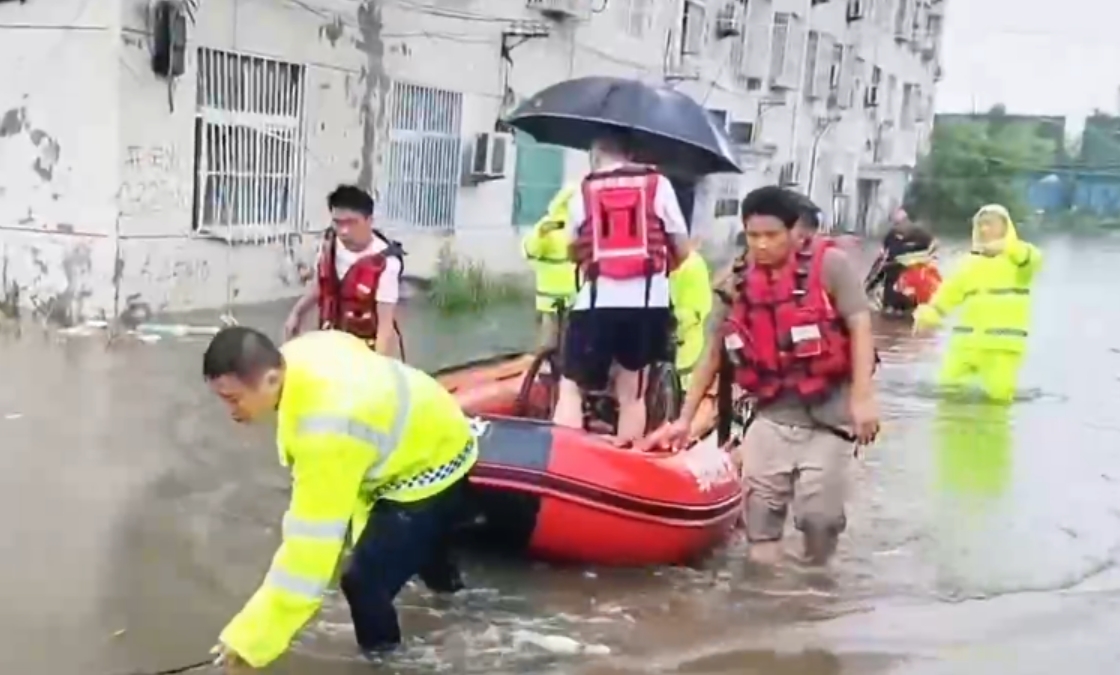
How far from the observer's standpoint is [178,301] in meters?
12.3

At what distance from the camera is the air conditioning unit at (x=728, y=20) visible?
25484mm

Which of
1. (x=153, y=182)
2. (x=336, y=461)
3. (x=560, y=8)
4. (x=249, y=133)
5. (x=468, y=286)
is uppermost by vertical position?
(x=560, y=8)

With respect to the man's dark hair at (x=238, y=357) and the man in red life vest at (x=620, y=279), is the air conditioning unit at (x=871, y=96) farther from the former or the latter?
the man's dark hair at (x=238, y=357)

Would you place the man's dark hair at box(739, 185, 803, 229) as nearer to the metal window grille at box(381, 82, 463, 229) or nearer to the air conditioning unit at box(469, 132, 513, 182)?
the metal window grille at box(381, 82, 463, 229)

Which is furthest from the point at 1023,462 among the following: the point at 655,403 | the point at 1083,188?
the point at 1083,188

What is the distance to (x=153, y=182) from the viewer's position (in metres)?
12.0

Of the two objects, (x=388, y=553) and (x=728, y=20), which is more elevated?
(x=728, y=20)

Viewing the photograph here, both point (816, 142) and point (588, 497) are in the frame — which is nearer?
point (588, 497)

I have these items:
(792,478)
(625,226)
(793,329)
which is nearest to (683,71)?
(625,226)

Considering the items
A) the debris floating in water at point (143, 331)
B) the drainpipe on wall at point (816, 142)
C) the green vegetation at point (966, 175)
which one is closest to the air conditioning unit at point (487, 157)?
the debris floating in water at point (143, 331)

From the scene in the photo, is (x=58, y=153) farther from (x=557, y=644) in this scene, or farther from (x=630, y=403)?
(x=557, y=644)

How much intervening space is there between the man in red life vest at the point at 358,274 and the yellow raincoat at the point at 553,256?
833mm

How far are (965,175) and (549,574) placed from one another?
45.0 m

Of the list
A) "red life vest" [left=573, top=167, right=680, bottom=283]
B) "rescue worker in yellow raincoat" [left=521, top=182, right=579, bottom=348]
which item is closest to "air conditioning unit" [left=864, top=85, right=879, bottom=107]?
"rescue worker in yellow raincoat" [left=521, top=182, right=579, bottom=348]
